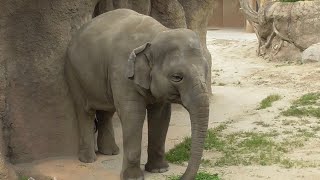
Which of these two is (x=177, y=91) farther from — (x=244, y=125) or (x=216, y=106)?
(x=216, y=106)

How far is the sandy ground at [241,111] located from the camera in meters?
6.07

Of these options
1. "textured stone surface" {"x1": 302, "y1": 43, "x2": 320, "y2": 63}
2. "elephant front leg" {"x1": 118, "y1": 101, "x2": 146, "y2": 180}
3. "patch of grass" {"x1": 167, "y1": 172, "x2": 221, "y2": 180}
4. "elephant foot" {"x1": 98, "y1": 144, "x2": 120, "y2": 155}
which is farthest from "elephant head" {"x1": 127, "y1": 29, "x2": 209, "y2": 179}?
"textured stone surface" {"x1": 302, "y1": 43, "x2": 320, "y2": 63}

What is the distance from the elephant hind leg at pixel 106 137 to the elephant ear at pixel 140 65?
5.24 ft

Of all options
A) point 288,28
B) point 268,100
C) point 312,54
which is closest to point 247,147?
point 268,100

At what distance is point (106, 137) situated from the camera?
22.4ft

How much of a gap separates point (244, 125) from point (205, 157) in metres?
2.08

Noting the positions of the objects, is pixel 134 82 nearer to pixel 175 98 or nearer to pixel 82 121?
pixel 175 98

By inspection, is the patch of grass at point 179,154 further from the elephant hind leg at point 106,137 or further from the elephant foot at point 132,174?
the elephant foot at point 132,174

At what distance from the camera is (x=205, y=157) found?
6746mm

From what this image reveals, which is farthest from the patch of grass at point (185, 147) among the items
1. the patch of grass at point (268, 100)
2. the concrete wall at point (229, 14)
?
the concrete wall at point (229, 14)

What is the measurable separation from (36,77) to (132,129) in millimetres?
1550

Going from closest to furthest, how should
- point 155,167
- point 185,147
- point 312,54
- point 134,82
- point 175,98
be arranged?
point 175,98
point 134,82
point 155,167
point 185,147
point 312,54

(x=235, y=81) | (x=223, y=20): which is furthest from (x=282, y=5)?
(x=223, y=20)

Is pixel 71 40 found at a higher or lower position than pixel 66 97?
higher
